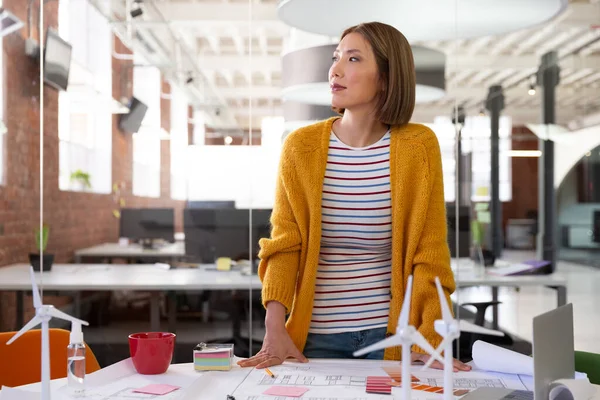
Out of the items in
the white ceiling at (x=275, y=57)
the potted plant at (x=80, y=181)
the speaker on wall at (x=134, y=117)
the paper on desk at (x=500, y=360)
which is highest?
the white ceiling at (x=275, y=57)

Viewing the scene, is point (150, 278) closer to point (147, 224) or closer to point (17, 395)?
point (147, 224)

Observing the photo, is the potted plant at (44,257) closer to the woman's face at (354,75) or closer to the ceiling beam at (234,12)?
the ceiling beam at (234,12)

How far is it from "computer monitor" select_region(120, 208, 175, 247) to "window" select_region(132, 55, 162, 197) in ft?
0.36

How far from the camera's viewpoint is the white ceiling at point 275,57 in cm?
380

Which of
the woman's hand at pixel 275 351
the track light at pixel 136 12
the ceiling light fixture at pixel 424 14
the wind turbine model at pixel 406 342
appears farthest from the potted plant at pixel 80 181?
the wind turbine model at pixel 406 342

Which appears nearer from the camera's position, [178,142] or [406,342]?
[406,342]

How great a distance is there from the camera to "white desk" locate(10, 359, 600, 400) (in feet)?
4.80

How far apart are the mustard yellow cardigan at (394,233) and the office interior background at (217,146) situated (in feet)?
6.24

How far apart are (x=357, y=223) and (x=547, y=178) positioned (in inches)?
98.9

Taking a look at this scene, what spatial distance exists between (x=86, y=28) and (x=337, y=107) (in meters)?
2.73

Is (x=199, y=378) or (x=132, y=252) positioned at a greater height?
(x=132, y=252)

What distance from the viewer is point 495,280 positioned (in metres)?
3.93

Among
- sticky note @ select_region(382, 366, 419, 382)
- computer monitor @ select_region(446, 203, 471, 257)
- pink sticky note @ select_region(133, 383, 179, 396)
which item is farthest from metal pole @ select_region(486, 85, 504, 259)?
pink sticky note @ select_region(133, 383, 179, 396)

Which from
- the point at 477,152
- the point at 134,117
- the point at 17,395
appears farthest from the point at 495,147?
the point at 17,395
